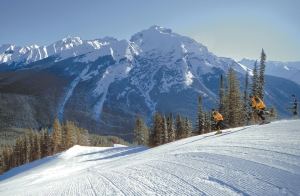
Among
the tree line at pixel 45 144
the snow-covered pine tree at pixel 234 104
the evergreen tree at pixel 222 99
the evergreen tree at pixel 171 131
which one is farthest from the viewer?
the tree line at pixel 45 144

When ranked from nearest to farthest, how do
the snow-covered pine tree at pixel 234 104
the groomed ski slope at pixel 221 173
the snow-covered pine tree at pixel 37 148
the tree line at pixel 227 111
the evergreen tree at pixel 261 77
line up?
the groomed ski slope at pixel 221 173
the snow-covered pine tree at pixel 234 104
the tree line at pixel 227 111
the evergreen tree at pixel 261 77
the snow-covered pine tree at pixel 37 148

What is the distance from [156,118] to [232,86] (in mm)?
22432

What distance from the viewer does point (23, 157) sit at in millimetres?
119938

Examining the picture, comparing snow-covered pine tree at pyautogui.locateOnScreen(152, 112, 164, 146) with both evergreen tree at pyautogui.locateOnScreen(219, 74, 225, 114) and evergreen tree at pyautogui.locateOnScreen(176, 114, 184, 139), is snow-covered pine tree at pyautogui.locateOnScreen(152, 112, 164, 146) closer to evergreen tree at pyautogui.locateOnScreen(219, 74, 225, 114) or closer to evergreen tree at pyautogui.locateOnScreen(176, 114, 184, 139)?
evergreen tree at pyautogui.locateOnScreen(176, 114, 184, 139)

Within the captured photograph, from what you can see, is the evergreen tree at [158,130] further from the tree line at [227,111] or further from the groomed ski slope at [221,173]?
the groomed ski slope at [221,173]

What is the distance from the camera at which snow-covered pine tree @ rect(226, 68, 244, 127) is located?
71.2 meters

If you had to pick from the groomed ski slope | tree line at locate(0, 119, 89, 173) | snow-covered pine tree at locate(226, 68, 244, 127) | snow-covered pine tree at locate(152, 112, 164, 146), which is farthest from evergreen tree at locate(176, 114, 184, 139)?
the groomed ski slope

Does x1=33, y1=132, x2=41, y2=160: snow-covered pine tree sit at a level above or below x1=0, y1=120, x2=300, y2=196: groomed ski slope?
below

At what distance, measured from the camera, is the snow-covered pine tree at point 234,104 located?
71188mm

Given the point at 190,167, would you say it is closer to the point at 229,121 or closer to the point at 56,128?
the point at 229,121

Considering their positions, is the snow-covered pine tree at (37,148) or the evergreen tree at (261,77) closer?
the evergreen tree at (261,77)

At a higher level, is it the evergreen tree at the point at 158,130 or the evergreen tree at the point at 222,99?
the evergreen tree at the point at 222,99

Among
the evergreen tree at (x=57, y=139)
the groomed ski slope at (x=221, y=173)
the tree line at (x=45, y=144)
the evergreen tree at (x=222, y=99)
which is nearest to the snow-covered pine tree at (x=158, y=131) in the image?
the evergreen tree at (x=222, y=99)

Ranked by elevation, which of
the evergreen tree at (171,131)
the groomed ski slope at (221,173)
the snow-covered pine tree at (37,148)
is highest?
the groomed ski slope at (221,173)
